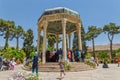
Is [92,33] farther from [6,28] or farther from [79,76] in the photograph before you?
[79,76]

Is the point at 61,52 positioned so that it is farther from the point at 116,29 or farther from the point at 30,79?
the point at 116,29

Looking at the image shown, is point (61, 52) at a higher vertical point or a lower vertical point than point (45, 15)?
lower

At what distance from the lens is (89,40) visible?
5581 centimetres

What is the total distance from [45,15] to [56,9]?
1.17 meters

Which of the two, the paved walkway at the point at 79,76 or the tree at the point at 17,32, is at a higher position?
the tree at the point at 17,32

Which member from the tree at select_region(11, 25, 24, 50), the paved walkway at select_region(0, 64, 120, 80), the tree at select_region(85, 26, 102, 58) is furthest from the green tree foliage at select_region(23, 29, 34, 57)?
the paved walkway at select_region(0, 64, 120, 80)

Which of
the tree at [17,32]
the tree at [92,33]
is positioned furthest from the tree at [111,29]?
the tree at [17,32]

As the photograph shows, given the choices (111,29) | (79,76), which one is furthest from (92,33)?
(79,76)

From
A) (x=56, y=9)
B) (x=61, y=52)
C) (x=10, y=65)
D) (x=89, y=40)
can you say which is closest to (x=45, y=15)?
(x=56, y=9)

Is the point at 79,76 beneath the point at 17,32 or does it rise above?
beneath

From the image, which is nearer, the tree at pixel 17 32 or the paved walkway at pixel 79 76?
the paved walkway at pixel 79 76

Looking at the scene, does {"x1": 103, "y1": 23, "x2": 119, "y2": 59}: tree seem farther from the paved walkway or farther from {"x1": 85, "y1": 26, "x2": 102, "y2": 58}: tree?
the paved walkway

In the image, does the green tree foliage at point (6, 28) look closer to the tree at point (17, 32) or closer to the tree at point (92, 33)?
the tree at point (17, 32)

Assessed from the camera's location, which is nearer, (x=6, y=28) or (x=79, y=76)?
(x=79, y=76)
